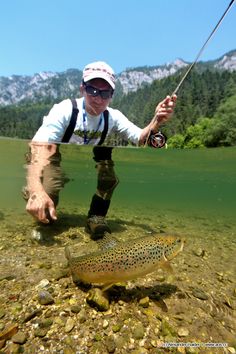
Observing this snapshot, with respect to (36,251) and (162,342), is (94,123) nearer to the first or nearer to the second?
(36,251)

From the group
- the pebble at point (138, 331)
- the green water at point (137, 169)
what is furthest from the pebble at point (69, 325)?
the green water at point (137, 169)

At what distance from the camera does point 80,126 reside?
6.65 m

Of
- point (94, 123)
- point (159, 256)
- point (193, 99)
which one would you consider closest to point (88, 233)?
point (94, 123)

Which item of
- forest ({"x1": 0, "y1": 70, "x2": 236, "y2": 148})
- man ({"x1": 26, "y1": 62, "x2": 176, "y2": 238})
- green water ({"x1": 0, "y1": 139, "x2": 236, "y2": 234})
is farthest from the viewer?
forest ({"x1": 0, "y1": 70, "x2": 236, "y2": 148})

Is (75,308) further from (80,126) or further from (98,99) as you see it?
(98,99)

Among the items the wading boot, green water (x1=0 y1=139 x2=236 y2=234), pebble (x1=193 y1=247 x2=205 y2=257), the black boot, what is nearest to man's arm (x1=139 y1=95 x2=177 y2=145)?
the black boot

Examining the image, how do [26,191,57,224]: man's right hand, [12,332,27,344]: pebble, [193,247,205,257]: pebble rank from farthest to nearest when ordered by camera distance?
1. [193,247,205,257]: pebble
2. [26,191,57,224]: man's right hand
3. [12,332,27,344]: pebble

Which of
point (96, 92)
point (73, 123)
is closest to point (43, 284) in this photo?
point (73, 123)

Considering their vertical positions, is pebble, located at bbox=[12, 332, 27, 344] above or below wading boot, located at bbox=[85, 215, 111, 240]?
below

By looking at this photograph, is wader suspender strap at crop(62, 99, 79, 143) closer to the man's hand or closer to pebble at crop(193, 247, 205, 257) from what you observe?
the man's hand

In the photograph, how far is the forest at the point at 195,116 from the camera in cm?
2076

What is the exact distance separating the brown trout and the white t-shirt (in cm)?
309

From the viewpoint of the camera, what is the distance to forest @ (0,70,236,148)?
20761mm

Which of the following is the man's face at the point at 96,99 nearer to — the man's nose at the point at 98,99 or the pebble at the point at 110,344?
the man's nose at the point at 98,99
